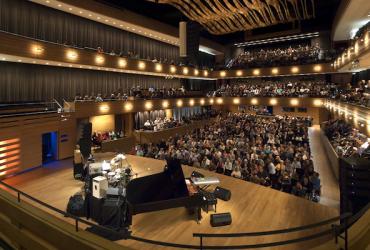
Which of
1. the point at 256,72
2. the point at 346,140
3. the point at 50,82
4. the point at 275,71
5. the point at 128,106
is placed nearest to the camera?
the point at 346,140

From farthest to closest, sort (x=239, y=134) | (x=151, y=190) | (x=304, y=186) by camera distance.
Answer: (x=239, y=134)
(x=304, y=186)
(x=151, y=190)

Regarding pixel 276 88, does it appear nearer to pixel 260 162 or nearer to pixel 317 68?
pixel 317 68

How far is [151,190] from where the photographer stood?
6160mm

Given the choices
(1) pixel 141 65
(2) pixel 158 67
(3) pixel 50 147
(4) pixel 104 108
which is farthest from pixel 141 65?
(3) pixel 50 147

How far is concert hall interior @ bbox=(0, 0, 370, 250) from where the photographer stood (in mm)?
4461

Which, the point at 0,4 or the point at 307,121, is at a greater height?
the point at 0,4

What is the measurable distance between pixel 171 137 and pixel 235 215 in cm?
1164

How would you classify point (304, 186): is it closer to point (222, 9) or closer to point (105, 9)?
point (222, 9)

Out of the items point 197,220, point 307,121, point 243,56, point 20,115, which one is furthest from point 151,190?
point 243,56

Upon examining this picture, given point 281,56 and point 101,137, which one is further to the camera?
point 281,56

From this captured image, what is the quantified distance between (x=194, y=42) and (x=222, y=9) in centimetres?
343

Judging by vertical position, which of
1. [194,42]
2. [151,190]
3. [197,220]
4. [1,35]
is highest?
[194,42]

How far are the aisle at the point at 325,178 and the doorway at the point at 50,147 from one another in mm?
12562

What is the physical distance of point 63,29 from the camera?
1561cm
